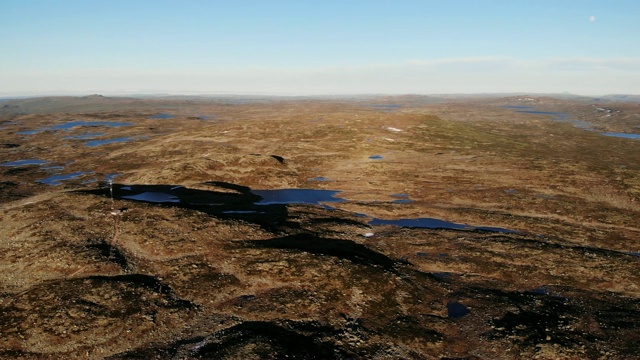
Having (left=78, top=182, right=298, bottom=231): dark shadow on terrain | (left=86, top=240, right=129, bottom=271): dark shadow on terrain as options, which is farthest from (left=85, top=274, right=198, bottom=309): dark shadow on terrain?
(left=78, top=182, right=298, bottom=231): dark shadow on terrain

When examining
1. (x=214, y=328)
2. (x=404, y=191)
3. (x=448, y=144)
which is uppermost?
(x=448, y=144)

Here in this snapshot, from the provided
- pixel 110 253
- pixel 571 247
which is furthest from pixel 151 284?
pixel 571 247

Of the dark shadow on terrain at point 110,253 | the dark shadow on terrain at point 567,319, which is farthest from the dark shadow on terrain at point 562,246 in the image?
the dark shadow on terrain at point 110,253

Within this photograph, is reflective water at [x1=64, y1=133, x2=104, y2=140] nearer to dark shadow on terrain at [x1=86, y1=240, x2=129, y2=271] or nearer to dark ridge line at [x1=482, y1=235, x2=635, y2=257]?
dark shadow on terrain at [x1=86, y1=240, x2=129, y2=271]

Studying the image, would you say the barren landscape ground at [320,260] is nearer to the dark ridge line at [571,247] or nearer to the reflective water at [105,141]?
the dark ridge line at [571,247]

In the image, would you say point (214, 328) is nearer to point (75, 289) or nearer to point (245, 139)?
point (75, 289)

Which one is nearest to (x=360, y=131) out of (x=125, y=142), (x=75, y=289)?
(x=125, y=142)
